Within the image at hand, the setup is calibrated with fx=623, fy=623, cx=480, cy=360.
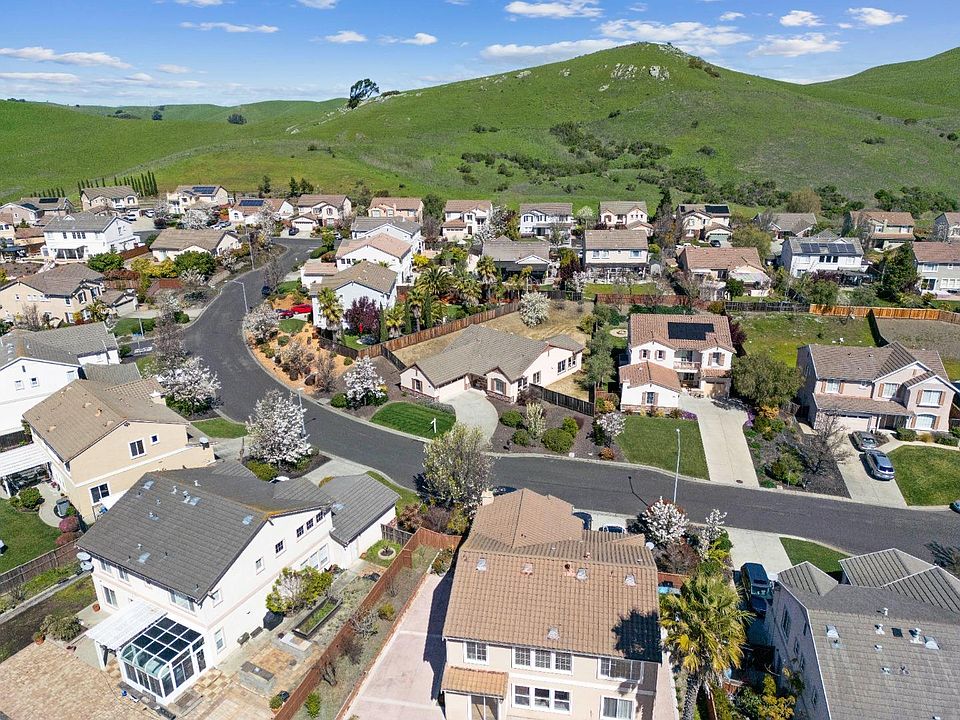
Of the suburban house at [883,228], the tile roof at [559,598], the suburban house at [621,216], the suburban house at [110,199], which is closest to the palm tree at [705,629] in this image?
the tile roof at [559,598]

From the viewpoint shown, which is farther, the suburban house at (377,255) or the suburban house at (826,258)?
the suburban house at (826,258)

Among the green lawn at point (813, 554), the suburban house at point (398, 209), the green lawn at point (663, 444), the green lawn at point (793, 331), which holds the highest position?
the suburban house at point (398, 209)

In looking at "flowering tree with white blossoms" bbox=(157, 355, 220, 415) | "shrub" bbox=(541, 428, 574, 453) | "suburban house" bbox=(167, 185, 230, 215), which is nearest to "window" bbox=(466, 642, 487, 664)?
"shrub" bbox=(541, 428, 574, 453)

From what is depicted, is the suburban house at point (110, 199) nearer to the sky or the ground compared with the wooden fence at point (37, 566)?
nearer to the sky

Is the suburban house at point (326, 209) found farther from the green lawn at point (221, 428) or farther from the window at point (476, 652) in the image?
the window at point (476, 652)

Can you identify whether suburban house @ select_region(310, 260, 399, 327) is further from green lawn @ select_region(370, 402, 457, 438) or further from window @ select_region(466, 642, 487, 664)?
window @ select_region(466, 642, 487, 664)

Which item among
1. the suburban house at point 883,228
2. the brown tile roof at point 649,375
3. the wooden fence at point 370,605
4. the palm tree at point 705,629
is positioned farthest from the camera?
the suburban house at point 883,228
